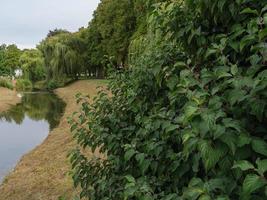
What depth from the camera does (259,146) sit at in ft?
6.35

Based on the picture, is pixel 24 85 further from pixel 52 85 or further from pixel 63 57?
pixel 63 57

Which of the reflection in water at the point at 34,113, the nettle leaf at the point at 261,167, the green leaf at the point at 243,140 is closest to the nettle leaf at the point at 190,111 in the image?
the green leaf at the point at 243,140

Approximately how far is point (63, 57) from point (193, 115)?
43550 mm

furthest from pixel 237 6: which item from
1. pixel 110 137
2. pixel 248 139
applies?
pixel 110 137

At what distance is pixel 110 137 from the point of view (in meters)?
3.45

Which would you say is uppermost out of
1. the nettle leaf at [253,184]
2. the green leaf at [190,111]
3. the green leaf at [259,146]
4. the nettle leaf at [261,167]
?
the green leaf at [190,111]

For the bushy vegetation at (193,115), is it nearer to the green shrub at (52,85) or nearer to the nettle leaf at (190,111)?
the nettle leaf at (190,111)

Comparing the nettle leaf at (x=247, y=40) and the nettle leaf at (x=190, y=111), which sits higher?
the nettle leaf at (x=247, y=40)

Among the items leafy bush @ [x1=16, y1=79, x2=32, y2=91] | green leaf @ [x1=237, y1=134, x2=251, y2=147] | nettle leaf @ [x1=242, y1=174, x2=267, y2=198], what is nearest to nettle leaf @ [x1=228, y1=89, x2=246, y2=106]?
green leaf @ [x1=237, y1=134, x2=251, y2=147]

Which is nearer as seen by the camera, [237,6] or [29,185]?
[237,6]

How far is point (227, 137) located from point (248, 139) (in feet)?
0.37

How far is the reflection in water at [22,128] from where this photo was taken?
44.4ft

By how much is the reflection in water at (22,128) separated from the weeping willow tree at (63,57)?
1457cm

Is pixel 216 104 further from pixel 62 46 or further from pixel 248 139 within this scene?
pixel 62 46
